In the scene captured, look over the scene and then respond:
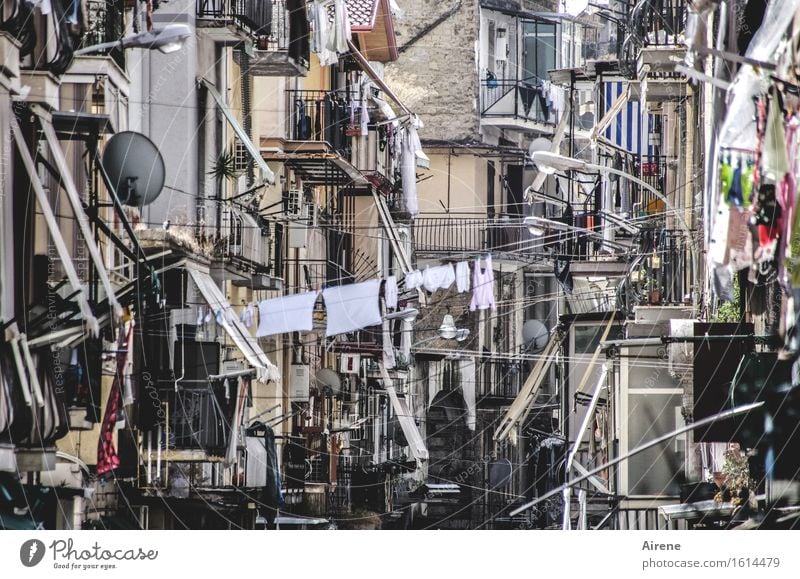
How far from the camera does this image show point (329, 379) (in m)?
10.7

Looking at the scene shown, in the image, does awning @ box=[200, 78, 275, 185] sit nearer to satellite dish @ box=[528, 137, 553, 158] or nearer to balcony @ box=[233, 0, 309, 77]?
balcony @ box=[233, 0, 309, 77]

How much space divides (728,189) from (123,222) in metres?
2.49

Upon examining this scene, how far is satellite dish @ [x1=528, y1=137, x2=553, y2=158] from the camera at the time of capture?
34.1 feet

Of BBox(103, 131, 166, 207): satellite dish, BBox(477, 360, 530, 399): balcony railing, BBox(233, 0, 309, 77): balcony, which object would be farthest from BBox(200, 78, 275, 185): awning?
BBox(477, 360, 530, 399): balcony railing

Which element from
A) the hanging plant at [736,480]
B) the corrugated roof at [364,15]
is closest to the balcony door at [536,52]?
the corrugated roof at [364,15]

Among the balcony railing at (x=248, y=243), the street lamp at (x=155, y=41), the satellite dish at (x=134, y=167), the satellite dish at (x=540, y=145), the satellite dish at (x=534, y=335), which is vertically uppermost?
the street lamp at (x=155, y=41)

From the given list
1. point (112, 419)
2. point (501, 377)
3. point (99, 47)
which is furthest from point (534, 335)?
point (99, 47)

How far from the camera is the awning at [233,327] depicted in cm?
1022

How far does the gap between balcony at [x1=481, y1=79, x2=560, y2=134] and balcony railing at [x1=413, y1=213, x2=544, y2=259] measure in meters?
0.41

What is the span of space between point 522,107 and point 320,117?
1.02 meters

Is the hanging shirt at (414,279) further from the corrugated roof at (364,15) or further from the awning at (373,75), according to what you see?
the corrugated roof at (364,15)

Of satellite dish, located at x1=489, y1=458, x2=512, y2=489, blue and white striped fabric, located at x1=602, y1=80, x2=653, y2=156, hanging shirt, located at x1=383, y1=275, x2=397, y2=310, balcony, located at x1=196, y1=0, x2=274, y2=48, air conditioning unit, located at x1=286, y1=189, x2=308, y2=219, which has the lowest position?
satellite dish, located at x1=489, y1=458, x2=512, y2=489

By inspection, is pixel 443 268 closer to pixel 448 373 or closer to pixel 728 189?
pixel 448 373

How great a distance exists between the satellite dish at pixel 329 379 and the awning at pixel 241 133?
0.87m
